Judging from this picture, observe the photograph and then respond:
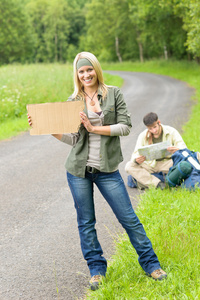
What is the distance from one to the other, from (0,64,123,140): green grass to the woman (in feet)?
27.6

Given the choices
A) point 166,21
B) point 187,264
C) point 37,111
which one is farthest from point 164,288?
point 166,21

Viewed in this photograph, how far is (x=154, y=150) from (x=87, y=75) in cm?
300

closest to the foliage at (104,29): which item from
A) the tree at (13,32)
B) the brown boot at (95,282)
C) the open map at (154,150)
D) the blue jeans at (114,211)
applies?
the tree at (13,32)

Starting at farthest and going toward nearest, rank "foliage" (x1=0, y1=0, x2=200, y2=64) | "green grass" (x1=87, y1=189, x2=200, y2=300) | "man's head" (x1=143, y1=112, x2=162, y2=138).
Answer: "foliage" (x1=0, y1=0, x2=200, y2=64) → "man's head" (x1=143, y1=112, x2=162, y2=138) → "green grass" (x1=87, y1=189, x2=200, y2=300)

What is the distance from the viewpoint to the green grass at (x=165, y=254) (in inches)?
122

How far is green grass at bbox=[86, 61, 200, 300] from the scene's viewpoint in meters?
3.09

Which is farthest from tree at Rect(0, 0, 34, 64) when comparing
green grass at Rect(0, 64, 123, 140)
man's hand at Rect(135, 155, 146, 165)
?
man's hand at Rect(135, 155, 146, 165)

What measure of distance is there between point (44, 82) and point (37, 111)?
1516 cm

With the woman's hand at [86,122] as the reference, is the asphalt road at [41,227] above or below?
below

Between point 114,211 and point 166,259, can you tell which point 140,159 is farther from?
point 114,211

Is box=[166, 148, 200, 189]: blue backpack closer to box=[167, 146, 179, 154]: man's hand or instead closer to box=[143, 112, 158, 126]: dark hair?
box=[167, 146, 179, 154]: man's hand

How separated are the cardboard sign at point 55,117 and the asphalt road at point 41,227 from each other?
1.48 m

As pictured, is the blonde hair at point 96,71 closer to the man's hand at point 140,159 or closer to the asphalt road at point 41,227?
the asphalt road at point 41,227

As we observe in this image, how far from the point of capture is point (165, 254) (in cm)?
361
